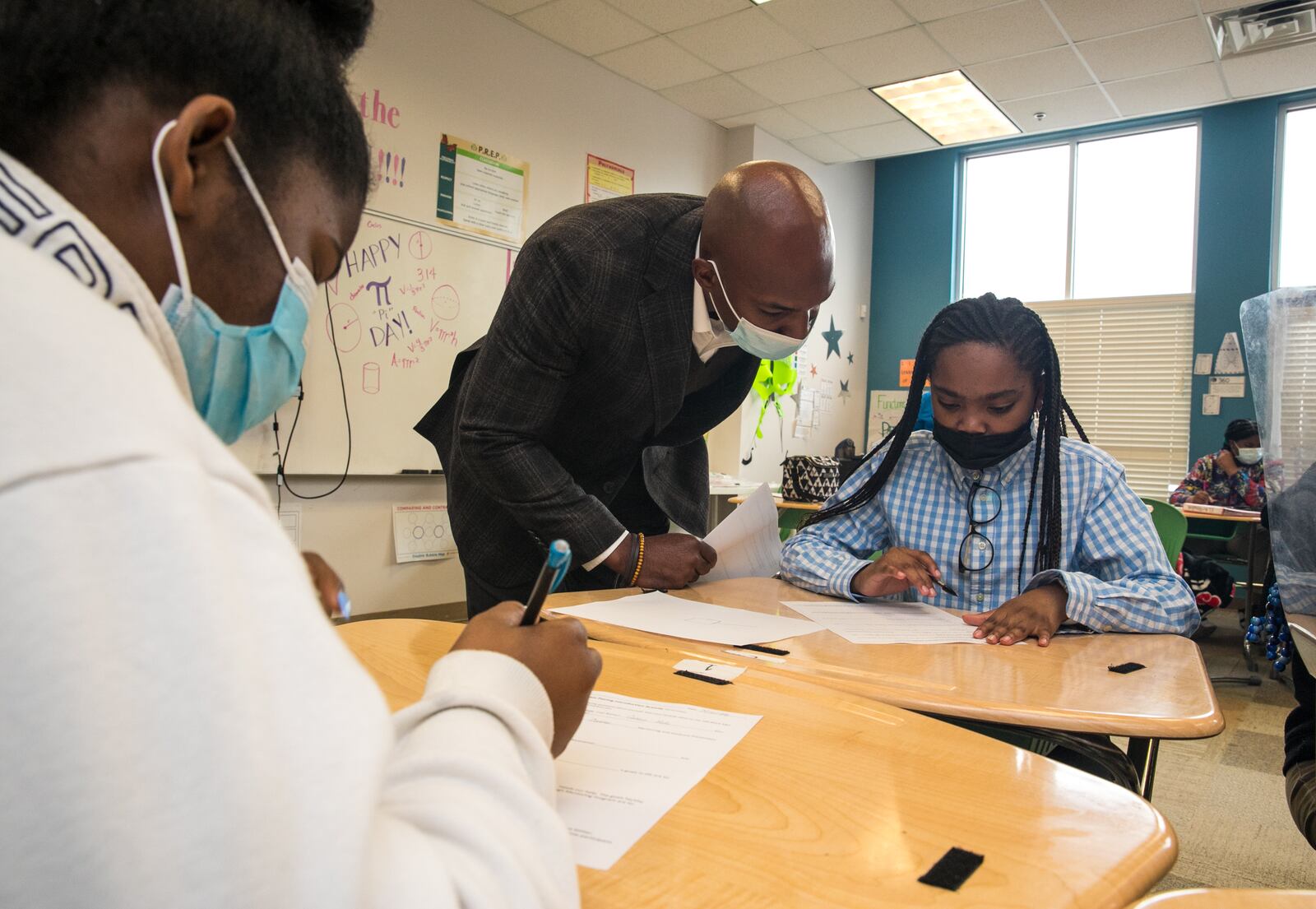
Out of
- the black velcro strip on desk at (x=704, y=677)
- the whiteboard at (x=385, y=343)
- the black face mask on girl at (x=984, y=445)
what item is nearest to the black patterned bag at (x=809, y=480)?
the whiteboard at (x=385, y=343)

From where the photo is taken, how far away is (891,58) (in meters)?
4.67

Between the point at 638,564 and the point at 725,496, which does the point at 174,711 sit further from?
the point at 725,496

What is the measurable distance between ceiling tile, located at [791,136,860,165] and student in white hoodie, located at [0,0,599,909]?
589cm

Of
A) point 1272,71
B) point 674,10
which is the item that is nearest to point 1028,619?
point 674,10

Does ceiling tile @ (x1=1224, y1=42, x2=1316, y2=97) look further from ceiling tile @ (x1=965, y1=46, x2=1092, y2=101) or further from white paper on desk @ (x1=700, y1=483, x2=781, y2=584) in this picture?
white paper on desk @ (x1=700, y1=483, x2=781, y2=584)

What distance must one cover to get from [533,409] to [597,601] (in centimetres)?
34

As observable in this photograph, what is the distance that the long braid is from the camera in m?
1.57

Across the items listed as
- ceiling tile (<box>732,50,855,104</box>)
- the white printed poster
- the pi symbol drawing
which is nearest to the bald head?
the pi symbol drawing

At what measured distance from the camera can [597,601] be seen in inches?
56.0

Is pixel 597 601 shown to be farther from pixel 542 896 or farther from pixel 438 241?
pixel 438 241

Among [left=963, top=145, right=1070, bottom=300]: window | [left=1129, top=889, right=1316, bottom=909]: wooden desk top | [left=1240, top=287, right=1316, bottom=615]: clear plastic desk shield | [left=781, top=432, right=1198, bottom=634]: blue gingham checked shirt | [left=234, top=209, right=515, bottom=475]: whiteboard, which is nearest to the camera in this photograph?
[left=1129, top=889, right=1316, bottom=909]: wooden desk top

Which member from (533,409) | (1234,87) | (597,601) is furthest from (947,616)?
(1234,87)

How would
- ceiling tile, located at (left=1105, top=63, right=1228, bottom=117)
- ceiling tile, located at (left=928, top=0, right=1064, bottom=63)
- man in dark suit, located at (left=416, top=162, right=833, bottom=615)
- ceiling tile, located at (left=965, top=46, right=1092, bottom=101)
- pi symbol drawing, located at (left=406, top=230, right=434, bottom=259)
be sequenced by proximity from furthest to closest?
ceiling tile, located at (left=1105, top=63, right=1228, bottom=117) < ceiling tile, located at (left=965, top=46, right=1092, bottom=101) < ceiling tile, located at (left=928, top=0, right=1064, bottom=63) < pi symbol drawing, located at (left=406, top=230, right=434, bottom=259) < man in dark suit, located at (left=416, top=162, right=833, bottom=615)

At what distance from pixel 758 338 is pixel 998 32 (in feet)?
12.3
